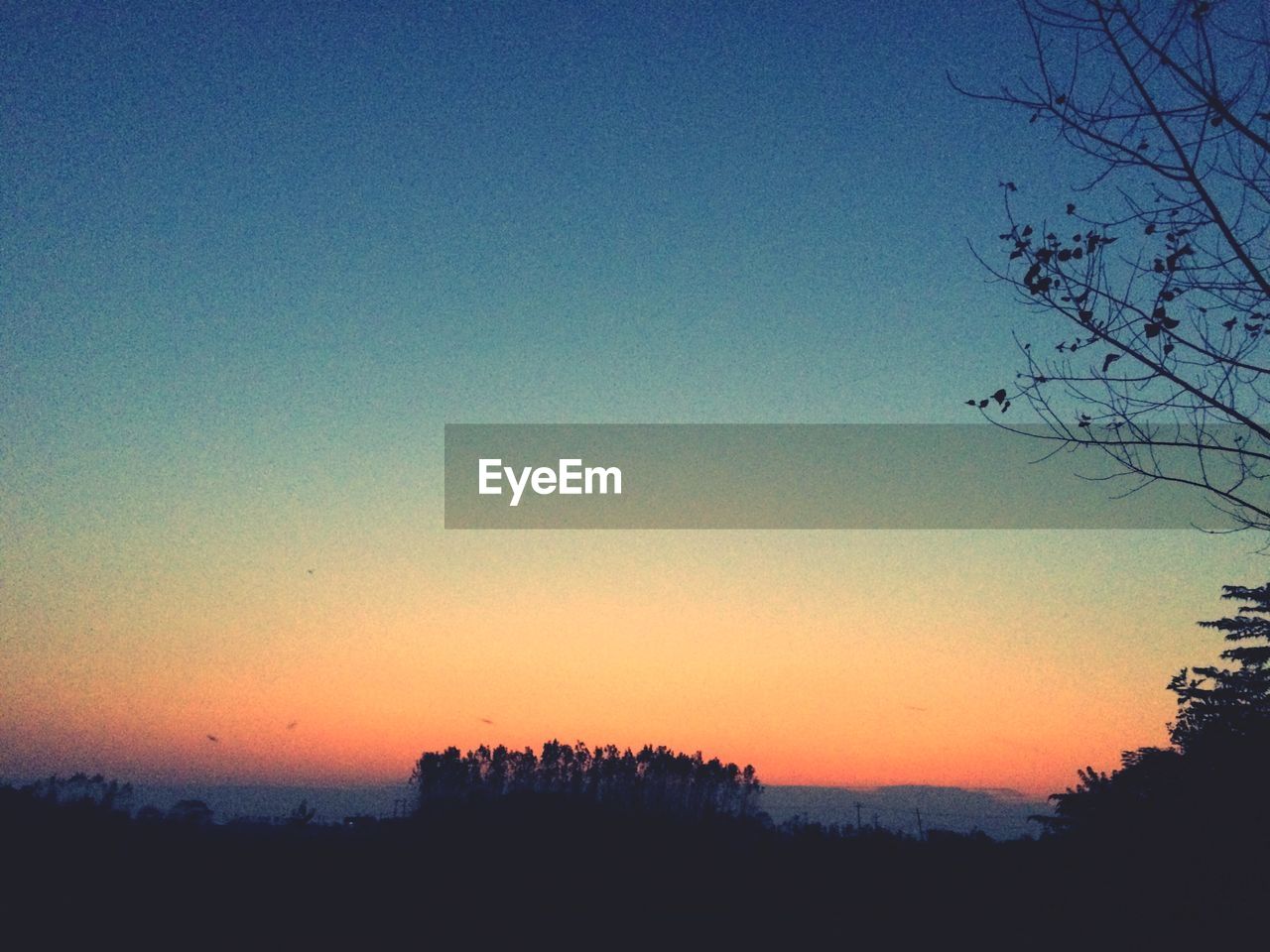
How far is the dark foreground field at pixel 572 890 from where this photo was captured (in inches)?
612

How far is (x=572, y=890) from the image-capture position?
27984mm

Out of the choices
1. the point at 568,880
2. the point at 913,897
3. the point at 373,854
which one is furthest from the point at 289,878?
the point at 913,897

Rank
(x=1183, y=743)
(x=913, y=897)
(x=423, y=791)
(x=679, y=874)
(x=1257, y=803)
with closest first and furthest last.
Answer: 1. (x=1257, y=803)
2. (x=1183, y=743)
3. (x=913, y=897)
4. (x=679, y=874)
5. (x=423, y=791)

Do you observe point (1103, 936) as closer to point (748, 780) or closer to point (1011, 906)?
point (1011, 906)

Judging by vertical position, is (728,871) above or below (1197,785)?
below

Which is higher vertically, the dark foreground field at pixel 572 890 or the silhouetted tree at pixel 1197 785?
the silhouetted tree at pixel 1197 785

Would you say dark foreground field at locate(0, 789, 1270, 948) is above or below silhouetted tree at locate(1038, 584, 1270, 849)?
below

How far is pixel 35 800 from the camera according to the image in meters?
30.1

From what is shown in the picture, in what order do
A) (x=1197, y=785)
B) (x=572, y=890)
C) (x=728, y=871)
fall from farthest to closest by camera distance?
1. (x=728, y=871)
2. (x=572, y=890)
3. (x=1197, y=785)

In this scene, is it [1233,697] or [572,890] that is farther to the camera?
[572,890]

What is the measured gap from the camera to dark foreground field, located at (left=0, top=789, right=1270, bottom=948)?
15.5 m

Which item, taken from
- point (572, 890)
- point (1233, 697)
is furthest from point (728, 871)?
point (1233, 697)

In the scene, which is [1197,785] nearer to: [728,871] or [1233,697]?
[1233,697]

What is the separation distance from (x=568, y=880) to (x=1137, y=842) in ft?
62.9
